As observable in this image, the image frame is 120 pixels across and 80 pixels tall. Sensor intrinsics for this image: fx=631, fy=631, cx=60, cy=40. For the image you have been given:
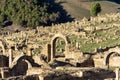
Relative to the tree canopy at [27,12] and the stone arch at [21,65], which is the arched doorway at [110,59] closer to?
the stone arch at [21,65]

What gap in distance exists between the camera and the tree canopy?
94875mm

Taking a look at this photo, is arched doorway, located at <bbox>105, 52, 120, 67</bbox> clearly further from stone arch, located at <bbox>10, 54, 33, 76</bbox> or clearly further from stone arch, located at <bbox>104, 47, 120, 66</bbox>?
stone arch, located at <bbox>10, 54, 33, 76</bbox>

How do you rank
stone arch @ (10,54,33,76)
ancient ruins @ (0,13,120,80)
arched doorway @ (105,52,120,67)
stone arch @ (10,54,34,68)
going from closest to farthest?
ancient ruins @ (0,13,120,80)
stone arch @ (10,54,33,76)
stone arch @ (10,54,34,68)
arched doorway @ (105,52,120,67)

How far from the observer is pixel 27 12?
320 ft

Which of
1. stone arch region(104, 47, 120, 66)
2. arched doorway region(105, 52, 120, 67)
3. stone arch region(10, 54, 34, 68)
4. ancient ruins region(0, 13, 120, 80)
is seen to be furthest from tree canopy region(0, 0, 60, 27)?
stone arch region(10, 54, 34, 68)

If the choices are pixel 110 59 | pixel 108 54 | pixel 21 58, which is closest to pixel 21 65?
pixel 21 58

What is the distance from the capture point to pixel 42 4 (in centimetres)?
10075

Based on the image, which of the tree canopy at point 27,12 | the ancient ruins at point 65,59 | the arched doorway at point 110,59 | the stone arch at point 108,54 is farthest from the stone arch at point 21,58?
the tree canopy at point 27,12

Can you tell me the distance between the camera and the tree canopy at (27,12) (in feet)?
311

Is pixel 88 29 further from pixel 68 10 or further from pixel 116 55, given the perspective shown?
pixel 68 10

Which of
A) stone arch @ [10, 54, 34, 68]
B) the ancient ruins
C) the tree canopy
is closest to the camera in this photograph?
the ancient ruins

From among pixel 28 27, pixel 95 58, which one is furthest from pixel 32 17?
pixel 95 58

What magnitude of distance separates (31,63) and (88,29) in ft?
97.4

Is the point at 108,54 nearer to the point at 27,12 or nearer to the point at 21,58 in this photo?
the point at 21,58
